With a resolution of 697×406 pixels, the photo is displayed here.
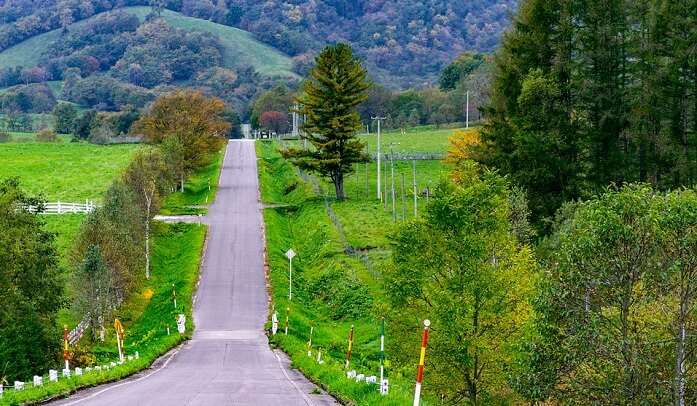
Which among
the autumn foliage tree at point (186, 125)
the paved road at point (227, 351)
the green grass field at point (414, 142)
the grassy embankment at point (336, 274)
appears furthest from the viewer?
the green grass field at point (414, 142)

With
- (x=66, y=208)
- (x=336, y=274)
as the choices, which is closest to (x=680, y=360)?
(x=336, y=274)

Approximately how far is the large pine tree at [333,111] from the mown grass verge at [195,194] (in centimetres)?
961

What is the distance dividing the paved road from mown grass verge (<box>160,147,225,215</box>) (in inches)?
62.6

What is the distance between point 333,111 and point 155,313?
29.8 m

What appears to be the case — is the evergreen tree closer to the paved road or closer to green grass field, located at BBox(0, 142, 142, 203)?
the paved road

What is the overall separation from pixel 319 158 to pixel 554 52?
A: 24.3 metres

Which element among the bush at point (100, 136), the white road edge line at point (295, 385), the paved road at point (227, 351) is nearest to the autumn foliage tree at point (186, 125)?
the paved road at point (227, 351)

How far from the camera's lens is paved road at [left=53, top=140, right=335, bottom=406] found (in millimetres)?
18344

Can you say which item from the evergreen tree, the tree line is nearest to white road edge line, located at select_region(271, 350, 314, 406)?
the evergreen tree

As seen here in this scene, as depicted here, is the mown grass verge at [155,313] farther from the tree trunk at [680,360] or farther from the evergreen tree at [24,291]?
the tree trunk at [680,360]

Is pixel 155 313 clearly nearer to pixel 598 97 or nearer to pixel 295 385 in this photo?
pixel 295 385

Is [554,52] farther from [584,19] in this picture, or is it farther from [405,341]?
[405,341]

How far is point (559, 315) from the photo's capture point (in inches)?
798

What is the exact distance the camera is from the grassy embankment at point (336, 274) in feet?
86.2
